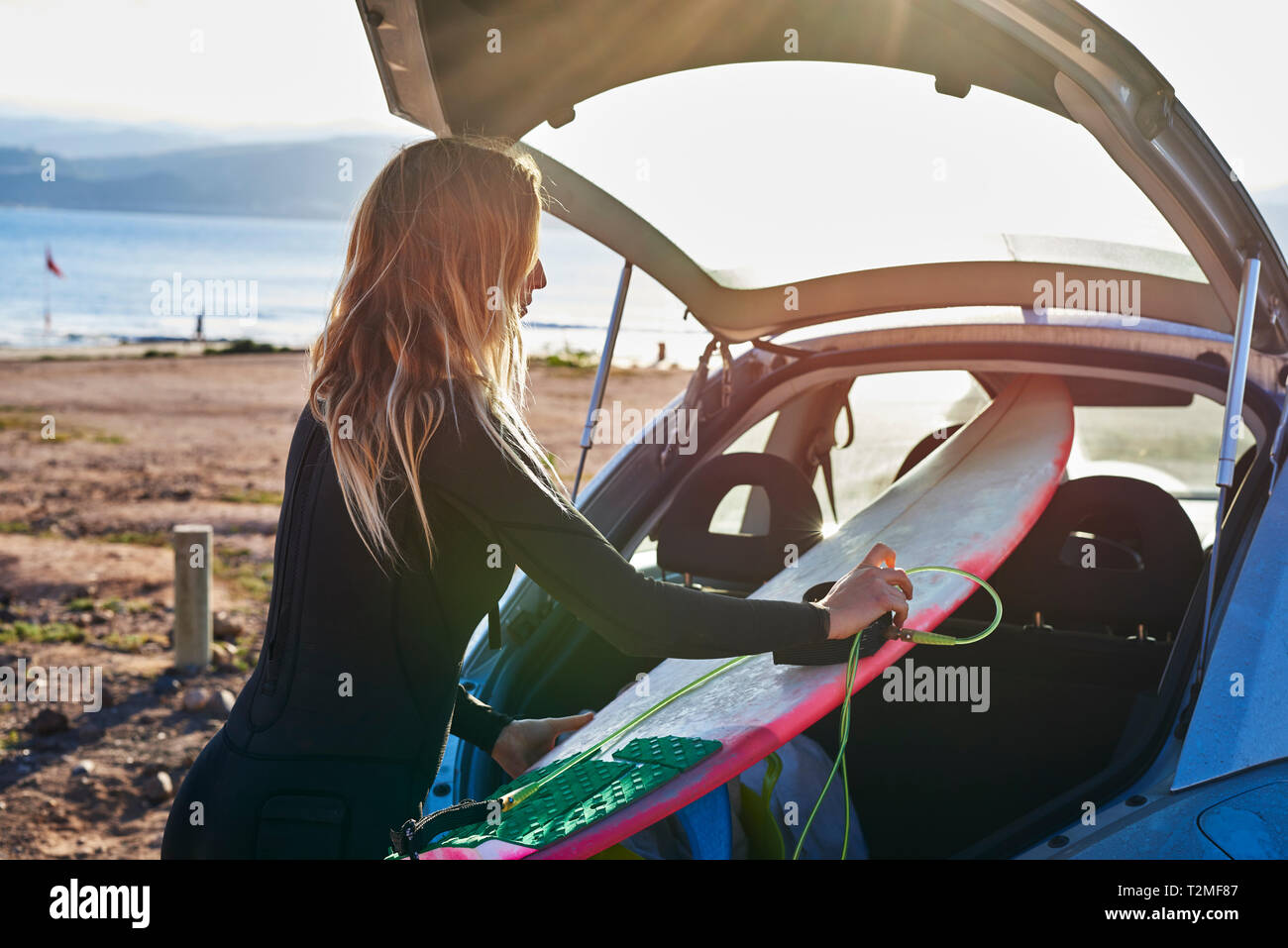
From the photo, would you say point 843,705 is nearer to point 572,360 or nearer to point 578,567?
point 578,567

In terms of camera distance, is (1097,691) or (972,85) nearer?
(972,85)

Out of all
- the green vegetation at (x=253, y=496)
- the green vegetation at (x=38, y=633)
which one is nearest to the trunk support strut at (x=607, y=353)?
the green vegetation at (x=38, y=633)

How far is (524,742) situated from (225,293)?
1038 inches

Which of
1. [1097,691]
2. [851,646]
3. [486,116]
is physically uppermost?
[486,116]

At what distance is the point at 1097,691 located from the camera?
2867mm

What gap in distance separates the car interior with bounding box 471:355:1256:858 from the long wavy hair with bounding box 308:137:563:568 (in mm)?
1602

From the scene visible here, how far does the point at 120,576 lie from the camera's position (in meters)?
7.83

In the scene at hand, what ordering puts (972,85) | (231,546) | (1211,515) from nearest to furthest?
(972,85), (1211,515), (231,546)

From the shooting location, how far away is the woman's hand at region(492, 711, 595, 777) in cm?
247

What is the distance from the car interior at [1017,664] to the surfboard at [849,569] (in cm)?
18

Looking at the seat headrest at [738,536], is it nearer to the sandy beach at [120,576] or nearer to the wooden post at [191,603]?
the sandy beach at [120,576]
